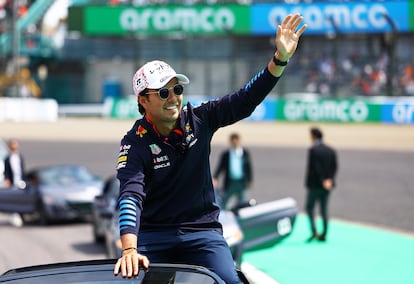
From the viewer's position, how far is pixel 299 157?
1187 inches

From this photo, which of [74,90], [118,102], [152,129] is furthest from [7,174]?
[74,90]

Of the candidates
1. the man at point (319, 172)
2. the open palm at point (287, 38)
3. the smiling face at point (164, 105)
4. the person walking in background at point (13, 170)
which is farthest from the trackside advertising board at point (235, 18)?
the smiling face at point (164, 105)

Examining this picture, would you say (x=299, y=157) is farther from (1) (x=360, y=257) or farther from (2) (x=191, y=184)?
(2) (x=191, y=184)

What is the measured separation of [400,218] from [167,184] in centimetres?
1232

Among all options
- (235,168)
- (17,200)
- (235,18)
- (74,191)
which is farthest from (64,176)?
(235,18)

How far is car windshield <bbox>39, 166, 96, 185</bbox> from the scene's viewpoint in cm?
1883

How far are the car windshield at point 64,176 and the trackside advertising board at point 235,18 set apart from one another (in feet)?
82.7

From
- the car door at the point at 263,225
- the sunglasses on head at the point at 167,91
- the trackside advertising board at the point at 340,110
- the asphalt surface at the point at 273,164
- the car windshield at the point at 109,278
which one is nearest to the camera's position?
the car windshield at the point at 109,278

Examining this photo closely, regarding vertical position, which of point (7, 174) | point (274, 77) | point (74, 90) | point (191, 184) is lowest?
point (74, 90)

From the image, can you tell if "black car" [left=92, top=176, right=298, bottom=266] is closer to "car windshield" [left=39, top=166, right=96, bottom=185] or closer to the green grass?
the green grass

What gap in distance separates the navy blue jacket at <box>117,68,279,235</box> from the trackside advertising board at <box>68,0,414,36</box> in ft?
123

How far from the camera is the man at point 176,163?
5.00 meters

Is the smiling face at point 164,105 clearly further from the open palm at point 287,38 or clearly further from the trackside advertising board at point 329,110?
the trackside advertising board at point 329,110

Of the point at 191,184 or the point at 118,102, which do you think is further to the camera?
the point at 118,102
